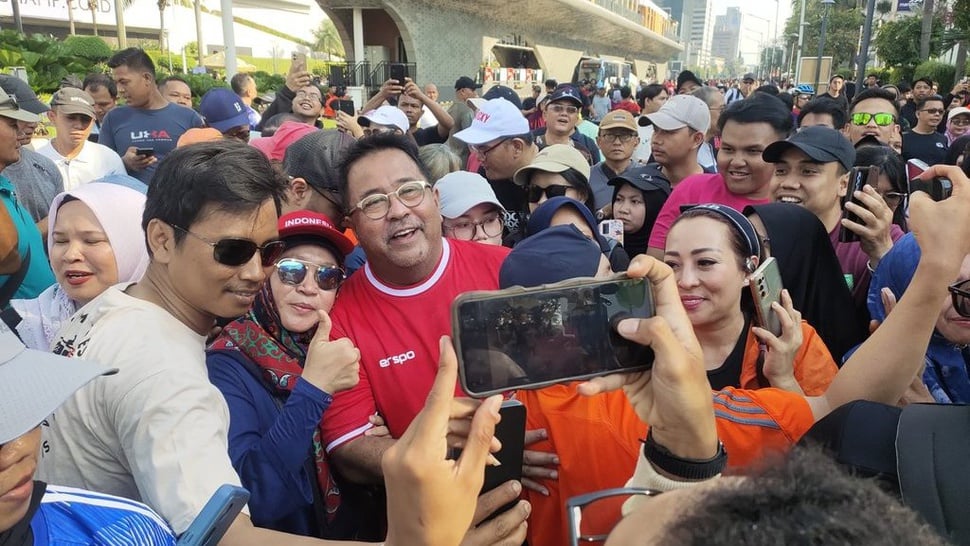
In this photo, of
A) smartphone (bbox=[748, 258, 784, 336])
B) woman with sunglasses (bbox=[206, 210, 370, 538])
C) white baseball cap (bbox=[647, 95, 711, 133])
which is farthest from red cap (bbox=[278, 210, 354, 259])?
white baseball cap (bbox=[647, 95, 711, 133])

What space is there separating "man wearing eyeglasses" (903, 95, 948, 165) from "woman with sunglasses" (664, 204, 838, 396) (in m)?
6.61

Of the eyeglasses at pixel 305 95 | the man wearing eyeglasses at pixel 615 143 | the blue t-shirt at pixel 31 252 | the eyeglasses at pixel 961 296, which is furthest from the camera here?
the eyeglasses at pixel 305 95

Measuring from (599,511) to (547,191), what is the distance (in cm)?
296

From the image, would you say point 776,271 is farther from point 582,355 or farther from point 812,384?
point 582,355

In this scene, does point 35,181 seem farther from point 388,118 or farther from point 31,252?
point 388,118

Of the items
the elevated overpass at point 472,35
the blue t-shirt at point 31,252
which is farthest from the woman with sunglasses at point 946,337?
the elevated overpass at point 472,35

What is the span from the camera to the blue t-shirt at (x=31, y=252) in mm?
3326

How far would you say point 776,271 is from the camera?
87.8 inches

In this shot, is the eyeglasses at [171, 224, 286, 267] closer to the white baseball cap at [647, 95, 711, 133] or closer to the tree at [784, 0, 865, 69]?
the white baseball cap at [647, 95, 711, 133]

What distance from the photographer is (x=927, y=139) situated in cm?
770

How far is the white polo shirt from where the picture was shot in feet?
17.6

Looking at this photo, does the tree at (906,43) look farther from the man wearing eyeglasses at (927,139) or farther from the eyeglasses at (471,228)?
the eyeglasses at (471,228)

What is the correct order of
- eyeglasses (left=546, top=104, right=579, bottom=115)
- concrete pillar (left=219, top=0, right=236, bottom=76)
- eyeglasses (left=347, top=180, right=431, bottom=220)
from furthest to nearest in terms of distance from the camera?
concrete pillar (left=219, top=0, right=236, bottom=76)
eyeglasses (left=546, top=104, right=579, bottom=115)
eyeglasses (left=347, top=180, right=431, bottom=220)

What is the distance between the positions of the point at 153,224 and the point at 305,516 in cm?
106
